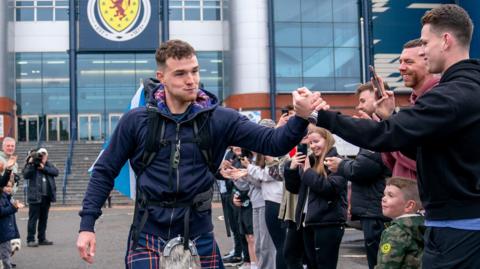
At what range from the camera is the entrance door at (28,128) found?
43875 mm

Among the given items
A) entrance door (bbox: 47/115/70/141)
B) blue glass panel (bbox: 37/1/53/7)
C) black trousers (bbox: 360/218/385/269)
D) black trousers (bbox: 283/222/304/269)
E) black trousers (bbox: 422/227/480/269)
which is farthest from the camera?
blue glass panel (bbox: 37/1/53/7)

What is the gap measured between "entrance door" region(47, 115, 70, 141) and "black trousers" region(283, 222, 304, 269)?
126ft

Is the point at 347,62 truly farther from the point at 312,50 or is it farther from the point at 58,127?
the point at 58,127

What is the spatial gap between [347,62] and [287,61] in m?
3.86

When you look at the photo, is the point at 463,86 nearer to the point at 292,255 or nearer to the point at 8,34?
the point at 292,255

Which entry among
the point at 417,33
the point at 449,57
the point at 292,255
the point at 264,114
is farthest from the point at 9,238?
the point at 417,33

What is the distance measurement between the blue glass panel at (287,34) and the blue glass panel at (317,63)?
92cm

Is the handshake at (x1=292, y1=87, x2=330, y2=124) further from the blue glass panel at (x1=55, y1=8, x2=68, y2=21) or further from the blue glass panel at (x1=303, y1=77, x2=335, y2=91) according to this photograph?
the blue glass panel at (x1=55, y1=8, x2=68, y2=21)

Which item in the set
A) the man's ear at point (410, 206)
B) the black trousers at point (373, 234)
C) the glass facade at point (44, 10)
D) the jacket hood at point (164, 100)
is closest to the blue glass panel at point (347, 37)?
the glass facade at point (44, 10)

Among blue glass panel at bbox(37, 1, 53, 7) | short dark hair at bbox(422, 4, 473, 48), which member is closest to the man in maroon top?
short dark hair at bbox(422, 4, 473, 48)

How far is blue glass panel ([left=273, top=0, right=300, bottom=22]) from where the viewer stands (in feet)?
137

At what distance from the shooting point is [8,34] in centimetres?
4316

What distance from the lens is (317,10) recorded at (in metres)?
42.1

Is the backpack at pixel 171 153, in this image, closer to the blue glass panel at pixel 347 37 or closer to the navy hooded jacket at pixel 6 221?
the navy hooded jacket at pixel 6 221
